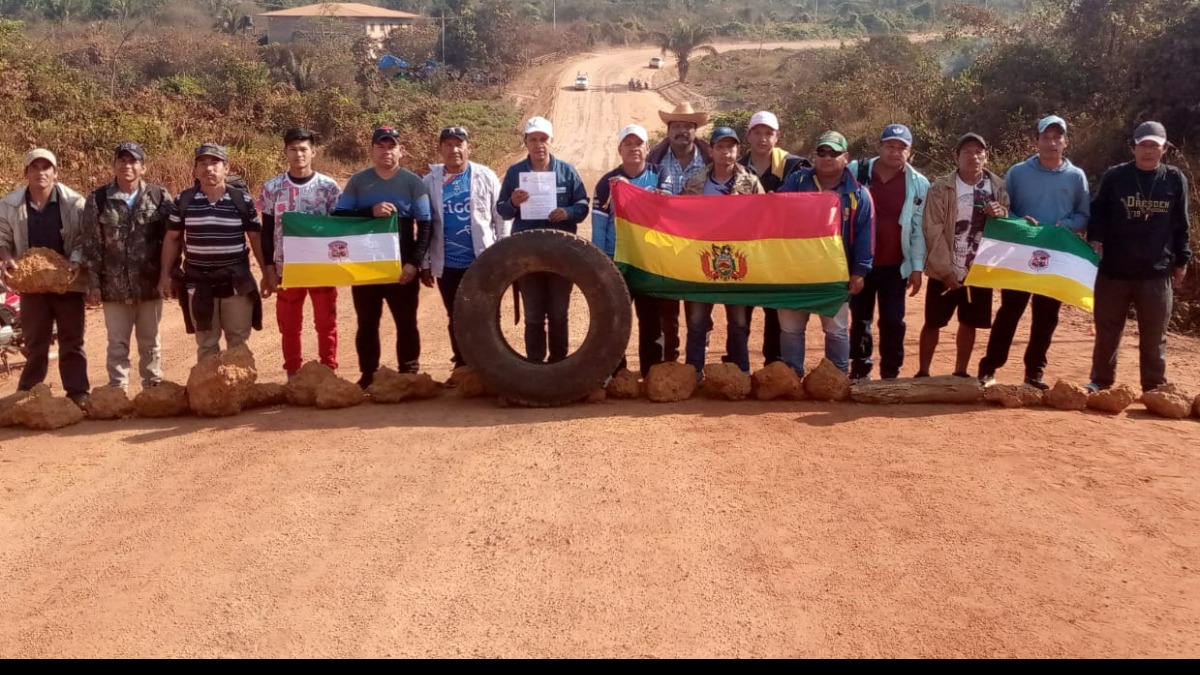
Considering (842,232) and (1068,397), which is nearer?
(1068,397)

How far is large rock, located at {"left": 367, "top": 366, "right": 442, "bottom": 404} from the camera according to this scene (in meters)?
6.17

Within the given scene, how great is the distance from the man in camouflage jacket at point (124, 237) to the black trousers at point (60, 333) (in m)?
0.21

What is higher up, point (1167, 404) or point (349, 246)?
point (349, 246)

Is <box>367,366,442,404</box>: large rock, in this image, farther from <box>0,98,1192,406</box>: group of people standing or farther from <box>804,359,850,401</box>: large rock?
<box>804,359,850,401</box>: large rock

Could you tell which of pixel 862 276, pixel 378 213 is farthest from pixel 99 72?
pixel 862 276

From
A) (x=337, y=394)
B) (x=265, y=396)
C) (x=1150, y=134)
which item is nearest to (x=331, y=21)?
(x=265, y=396)

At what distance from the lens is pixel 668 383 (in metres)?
5.99

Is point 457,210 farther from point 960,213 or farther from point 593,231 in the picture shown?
point 960,213

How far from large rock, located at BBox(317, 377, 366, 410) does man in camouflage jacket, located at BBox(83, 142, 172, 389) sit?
1.37 m

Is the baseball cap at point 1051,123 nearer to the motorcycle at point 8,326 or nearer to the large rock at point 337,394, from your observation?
the large rock at point 337,394

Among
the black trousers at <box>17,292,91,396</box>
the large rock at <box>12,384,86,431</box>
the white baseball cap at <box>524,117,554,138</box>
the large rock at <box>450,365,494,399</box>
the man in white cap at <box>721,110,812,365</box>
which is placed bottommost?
the large rock at <box>12,384,86,431</box>

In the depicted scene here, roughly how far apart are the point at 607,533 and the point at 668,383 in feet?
6.24

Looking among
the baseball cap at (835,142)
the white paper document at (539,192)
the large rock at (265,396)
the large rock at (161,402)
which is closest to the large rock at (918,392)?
the baseball cap at (835,142)

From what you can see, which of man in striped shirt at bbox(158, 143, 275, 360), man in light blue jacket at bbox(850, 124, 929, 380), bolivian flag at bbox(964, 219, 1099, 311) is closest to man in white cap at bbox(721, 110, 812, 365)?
man in light blue jacket at bbox(850, 124, 929, 380)
